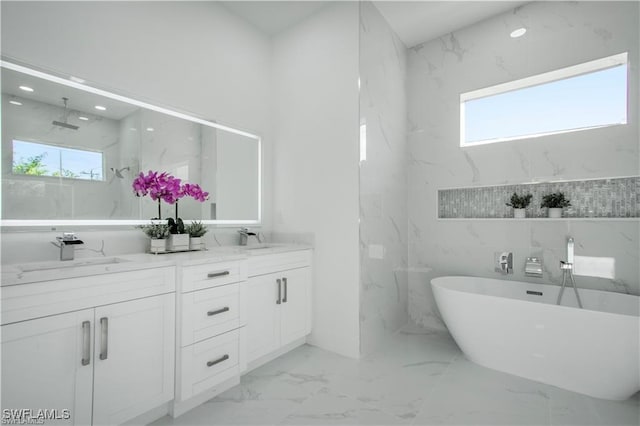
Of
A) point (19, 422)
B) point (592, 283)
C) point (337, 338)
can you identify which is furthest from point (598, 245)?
point (19, 422)

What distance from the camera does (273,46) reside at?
3.06 m

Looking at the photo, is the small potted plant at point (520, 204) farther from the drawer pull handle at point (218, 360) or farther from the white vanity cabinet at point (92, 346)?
the white vanity cabinet at point (92, 346)

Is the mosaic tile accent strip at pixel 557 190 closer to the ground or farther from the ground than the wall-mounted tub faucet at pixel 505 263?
farther from the ground

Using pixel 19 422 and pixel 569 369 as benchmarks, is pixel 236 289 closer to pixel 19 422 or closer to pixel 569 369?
pixel 19 422

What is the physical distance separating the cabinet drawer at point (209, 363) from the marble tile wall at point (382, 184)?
1038mm

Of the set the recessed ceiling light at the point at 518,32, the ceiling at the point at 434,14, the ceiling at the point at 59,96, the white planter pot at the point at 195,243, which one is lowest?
the white planter pot at the point at 195,243

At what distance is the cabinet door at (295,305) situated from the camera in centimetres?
240

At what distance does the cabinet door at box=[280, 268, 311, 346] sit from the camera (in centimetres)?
240

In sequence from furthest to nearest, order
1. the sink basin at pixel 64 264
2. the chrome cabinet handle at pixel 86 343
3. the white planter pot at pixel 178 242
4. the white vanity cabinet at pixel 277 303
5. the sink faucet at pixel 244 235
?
the sink faucet at pixel 244 235 < the white vanity cabinet at pixel 277 303 < the white planter pot at pixel 178 242 < the sink basin at pixel 64 264 < the chrome cabinet handle at pixel 86 343

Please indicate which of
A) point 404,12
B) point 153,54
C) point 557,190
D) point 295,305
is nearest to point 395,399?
point 295,305

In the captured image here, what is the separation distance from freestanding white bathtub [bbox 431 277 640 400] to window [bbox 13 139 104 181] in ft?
8.43

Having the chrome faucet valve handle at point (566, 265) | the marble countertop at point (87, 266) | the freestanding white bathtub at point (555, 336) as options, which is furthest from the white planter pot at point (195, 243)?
the chrome faucet valve handle at point (566, 265)

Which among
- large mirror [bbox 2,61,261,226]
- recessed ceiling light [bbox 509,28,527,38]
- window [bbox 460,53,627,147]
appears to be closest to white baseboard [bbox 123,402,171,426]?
large mirror [bbox 2,61,261,226]

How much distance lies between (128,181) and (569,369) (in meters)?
3.11
